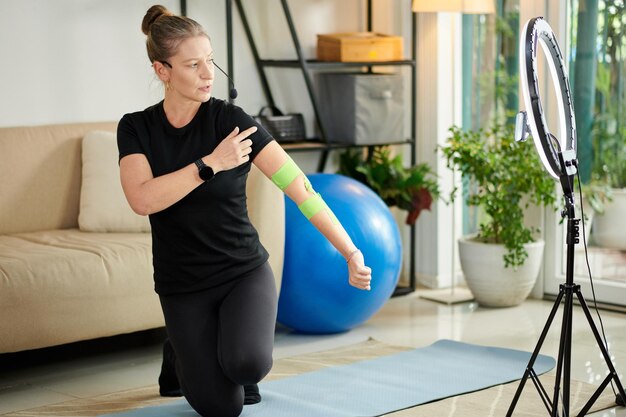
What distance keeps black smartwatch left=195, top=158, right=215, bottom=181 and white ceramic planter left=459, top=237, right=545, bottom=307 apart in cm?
218

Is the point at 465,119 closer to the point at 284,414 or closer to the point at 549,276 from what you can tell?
the point at 549,276

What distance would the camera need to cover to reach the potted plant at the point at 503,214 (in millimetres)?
4566

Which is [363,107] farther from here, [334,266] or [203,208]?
[203,208]

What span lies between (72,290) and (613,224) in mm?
2468

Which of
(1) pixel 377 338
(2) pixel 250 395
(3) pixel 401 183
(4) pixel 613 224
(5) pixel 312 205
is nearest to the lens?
(5) pixel 312 205

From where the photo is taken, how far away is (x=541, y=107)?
255cm

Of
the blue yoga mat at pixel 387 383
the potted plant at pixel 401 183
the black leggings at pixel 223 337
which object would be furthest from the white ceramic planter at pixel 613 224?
the black leggings at pixel 223 337

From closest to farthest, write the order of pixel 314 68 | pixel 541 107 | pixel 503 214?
pixel 541 107
pixel 503 214
pixel 314 68

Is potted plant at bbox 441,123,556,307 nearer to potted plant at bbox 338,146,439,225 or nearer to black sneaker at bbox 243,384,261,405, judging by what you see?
potted plant at bbox 338,146,439,225

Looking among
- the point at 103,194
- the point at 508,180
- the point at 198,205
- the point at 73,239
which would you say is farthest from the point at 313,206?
the point at 508,180

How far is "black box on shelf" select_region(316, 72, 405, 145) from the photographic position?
4.83 m

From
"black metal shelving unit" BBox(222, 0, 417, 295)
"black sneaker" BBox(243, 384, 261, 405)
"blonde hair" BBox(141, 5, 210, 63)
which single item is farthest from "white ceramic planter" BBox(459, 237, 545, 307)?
"blonde hair" BBox(141, 5, 210, 63)

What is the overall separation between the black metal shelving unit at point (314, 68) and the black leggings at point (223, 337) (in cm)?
183

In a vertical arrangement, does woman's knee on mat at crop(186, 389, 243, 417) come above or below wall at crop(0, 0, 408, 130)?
below
